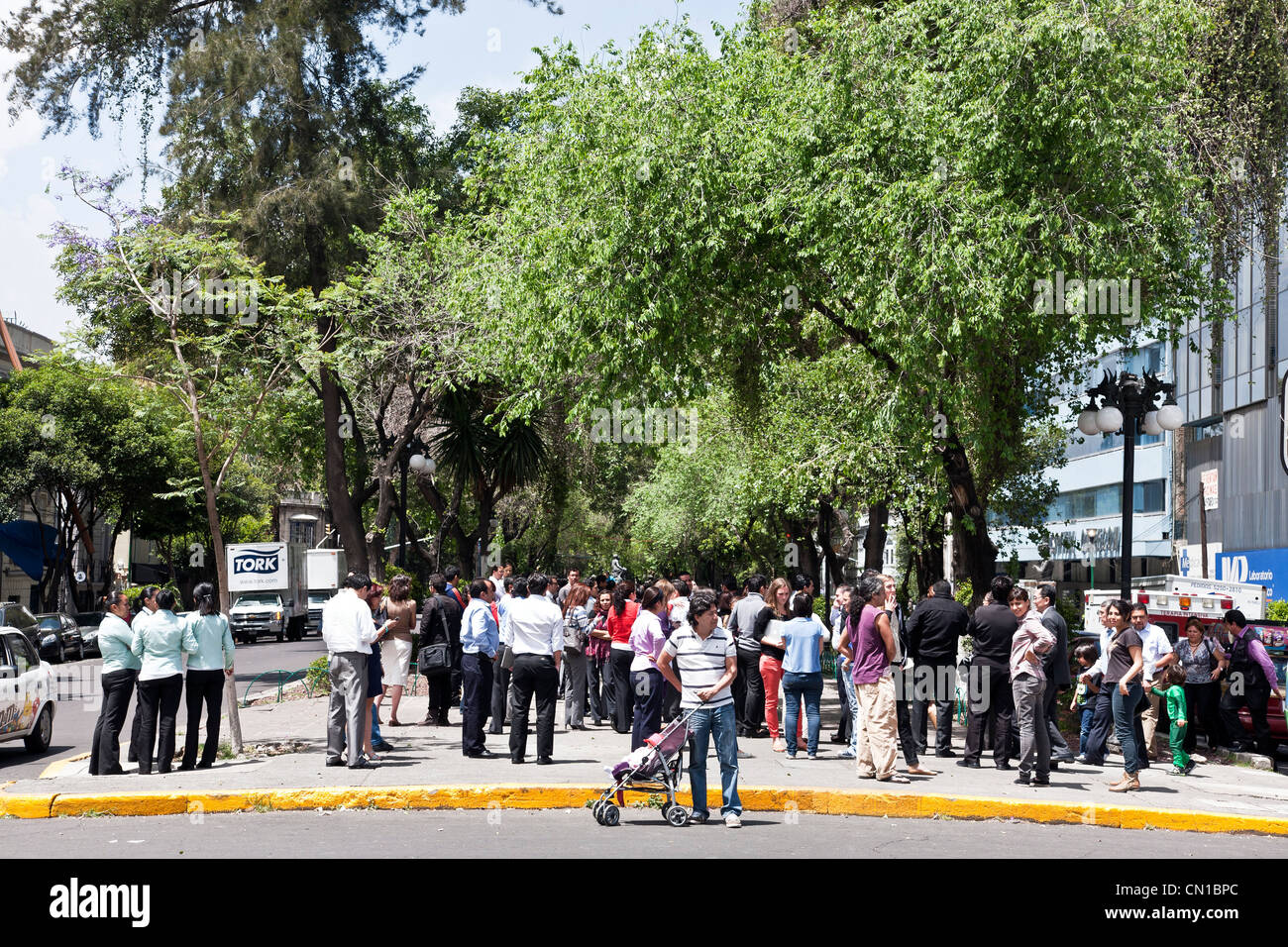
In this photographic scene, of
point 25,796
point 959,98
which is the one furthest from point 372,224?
point 25,796

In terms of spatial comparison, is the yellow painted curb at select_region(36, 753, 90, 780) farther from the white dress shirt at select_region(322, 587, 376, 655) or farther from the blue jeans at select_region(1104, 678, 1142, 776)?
the blue jeans at select_region(1104, 678, 1142, 776)

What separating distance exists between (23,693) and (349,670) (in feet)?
15.1

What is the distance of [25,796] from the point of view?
9852 millimetres

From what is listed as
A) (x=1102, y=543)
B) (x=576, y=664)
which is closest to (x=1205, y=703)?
(x=576, y=664)

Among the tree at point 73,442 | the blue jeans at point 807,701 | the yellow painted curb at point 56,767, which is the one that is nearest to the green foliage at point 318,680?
the yellow painted curb at point 56,767

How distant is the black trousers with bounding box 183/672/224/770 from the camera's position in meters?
11.6

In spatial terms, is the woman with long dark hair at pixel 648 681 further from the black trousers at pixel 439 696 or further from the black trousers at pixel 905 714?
the black trousers at pixel 439 696

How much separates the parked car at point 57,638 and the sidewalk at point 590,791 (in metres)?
20.4

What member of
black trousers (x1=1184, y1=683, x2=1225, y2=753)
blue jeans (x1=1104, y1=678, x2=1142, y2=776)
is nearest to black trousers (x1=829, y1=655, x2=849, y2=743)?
blue jeans (x1=1104, y1=678, x2=1142, y2=776)

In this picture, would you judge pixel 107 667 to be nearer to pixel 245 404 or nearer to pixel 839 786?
pixel 245 404

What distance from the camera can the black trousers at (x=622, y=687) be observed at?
14.6m

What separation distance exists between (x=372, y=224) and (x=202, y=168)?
293 cm

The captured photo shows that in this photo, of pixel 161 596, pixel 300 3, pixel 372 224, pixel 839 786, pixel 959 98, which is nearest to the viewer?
pixel 839 786

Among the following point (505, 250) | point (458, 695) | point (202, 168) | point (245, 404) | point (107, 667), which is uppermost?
point (202, 168)
